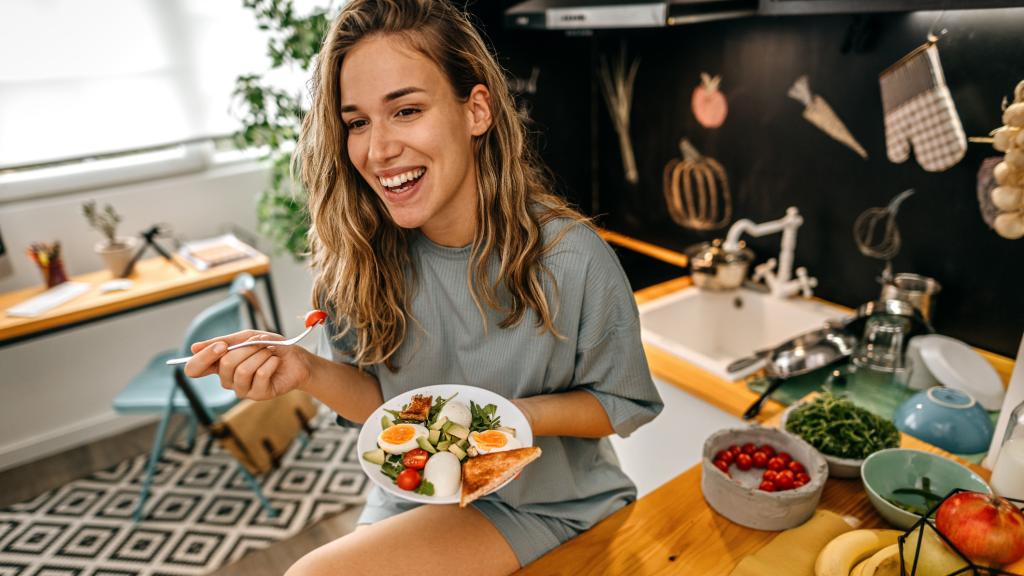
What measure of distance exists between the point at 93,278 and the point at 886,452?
3024 mm

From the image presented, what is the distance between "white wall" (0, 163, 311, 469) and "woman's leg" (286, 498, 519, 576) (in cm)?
236

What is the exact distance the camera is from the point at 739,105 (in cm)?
220

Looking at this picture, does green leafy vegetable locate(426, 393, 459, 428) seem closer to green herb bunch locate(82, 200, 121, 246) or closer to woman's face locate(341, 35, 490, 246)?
woman's face locate(341, 35, 490, 246)

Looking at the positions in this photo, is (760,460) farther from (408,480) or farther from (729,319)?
(729,319)

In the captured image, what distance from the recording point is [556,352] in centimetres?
118

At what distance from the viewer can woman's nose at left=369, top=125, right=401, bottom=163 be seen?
1042mm

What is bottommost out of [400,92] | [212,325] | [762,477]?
[212,325]

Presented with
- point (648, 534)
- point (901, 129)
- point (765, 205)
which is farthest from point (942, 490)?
point (765, 205)

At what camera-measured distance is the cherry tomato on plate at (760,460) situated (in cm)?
111

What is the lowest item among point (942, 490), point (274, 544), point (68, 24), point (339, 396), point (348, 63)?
point (274, 544)

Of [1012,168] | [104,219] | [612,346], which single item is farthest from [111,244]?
[1012,168]

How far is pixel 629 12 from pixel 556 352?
1.03 metres

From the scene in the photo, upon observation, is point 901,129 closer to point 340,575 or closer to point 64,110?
point 340,575

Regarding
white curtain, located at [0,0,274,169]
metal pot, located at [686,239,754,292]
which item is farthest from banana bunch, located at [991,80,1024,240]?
white curtain, located at [0,0,274,169]
